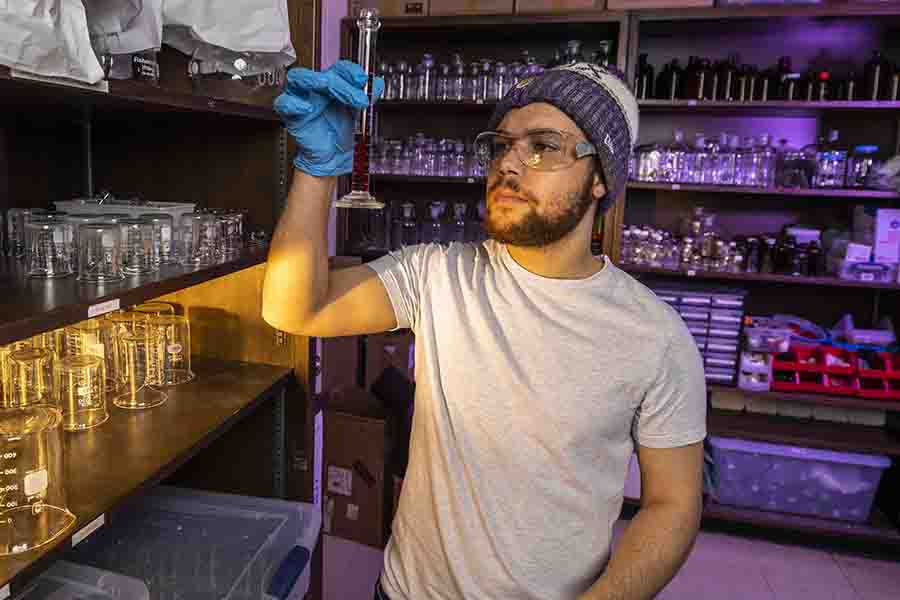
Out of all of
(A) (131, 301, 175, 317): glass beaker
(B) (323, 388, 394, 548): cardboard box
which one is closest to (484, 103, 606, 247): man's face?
(A) (131, 301, 175, 317): glass beaker

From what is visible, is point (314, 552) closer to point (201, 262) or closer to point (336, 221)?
point (201, 262)

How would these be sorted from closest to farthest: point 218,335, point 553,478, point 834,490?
point 553,478 → point 218,335 → point 834,490

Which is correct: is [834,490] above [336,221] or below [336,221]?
below

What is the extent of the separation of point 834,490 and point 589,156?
253cm

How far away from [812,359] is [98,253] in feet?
9.69

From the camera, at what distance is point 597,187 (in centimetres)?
141

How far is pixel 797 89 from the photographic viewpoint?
3021 mm

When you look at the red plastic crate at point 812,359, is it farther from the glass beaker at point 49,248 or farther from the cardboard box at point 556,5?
the glass beaker at point 49,248

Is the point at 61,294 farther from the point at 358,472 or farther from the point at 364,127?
the point at 358,472

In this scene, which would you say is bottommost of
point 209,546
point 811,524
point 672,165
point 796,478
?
point 811,524

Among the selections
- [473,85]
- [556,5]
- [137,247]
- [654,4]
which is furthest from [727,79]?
[137,247]

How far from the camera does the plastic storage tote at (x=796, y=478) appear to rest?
3.05 m

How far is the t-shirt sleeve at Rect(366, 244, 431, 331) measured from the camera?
54.9 inches

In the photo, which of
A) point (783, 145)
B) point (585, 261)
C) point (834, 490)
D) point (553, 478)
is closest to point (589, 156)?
point (585, 261)
